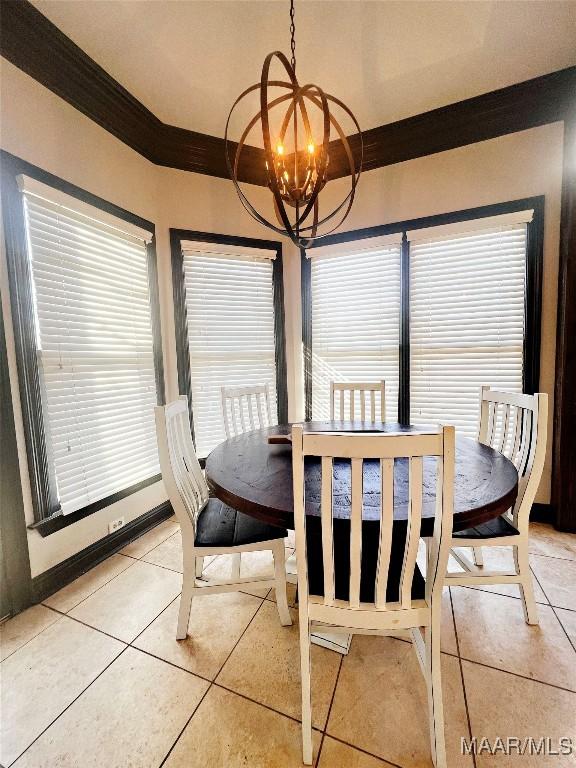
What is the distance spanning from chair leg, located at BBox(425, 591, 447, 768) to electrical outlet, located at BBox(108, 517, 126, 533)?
1989 millimetres

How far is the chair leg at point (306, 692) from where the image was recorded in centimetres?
105

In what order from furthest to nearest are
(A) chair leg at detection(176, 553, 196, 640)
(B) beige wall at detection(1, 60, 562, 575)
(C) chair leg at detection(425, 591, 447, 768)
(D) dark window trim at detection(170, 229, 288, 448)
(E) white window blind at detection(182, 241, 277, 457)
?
(E) white window blind at detection(182, 241, 277, 457) < (D) dark window trim at detection(170, 229, 288, 448) < (B) beige wall at detection(1, 60, 562, 575) < (A) chair leg at detection(176, 553, 196, 640) < (C) chair leg at detection(425, 591, 447, 768)

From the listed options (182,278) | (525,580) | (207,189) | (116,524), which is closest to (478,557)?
(525,580)

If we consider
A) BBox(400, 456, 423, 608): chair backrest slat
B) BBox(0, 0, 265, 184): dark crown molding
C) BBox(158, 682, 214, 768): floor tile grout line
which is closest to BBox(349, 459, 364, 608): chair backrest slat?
BBox(400, 456, 423, 608): chair backrest slat

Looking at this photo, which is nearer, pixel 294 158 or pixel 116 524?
pixel 294 158

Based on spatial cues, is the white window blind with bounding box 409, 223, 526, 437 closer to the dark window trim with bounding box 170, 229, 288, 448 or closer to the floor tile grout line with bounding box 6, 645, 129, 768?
the dark window trim with bounding box 170, 229, 288, 448

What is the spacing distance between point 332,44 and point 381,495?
245 centimetres

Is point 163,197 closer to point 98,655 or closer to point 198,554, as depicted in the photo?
point 198,554

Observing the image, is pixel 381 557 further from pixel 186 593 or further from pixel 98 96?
pixel 98 96

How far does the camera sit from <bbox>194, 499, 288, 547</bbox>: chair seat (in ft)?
4.78

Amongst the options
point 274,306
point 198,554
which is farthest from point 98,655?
point 274,306

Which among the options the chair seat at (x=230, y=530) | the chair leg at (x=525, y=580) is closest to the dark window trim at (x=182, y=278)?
the chair seat at (x=230, y=530)

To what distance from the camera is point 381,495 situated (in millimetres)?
914

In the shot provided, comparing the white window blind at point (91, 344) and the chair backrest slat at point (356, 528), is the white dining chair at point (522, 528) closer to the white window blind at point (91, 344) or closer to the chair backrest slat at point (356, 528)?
the chair backrest slat at point (356, 528)
